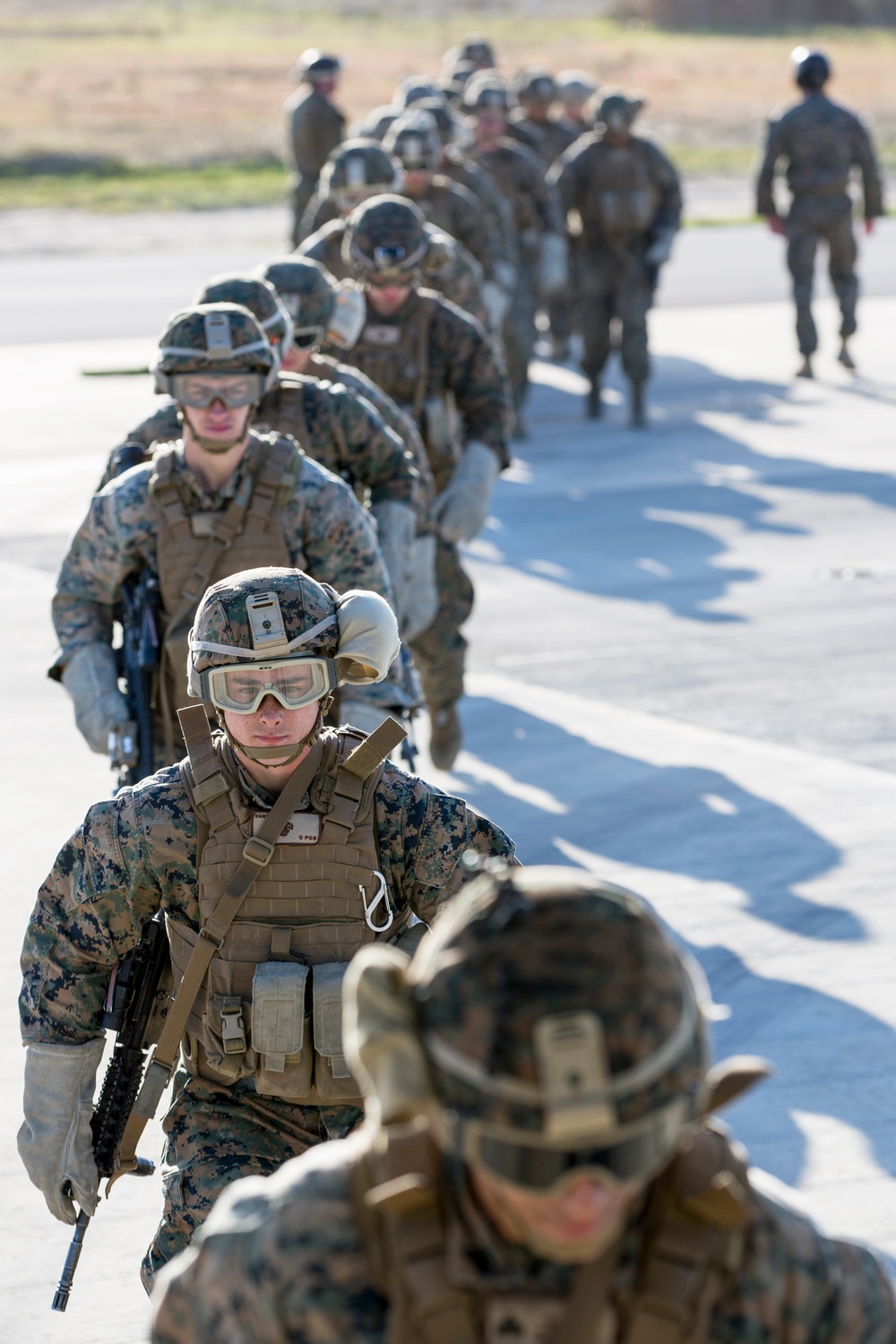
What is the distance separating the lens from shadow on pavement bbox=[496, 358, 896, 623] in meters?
11.8

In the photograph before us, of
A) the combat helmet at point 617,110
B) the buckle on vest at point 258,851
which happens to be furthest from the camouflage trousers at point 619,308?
the buckle on vest at point 258,851

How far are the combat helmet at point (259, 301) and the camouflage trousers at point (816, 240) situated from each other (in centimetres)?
1025

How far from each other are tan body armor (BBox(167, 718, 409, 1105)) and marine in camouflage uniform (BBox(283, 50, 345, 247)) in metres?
15.0

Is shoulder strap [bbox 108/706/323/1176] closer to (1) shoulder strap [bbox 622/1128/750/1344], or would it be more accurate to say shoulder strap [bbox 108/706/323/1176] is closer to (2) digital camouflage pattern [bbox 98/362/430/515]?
(1) shoulder strap [bbox 622/1128/750/1344]

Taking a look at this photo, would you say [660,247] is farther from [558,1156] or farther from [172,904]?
[558,1156]

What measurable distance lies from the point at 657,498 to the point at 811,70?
4.42m

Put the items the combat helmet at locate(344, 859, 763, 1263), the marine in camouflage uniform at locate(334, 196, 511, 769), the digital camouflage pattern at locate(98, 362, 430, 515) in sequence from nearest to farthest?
A: the combat helmet at locate(344, 859, 763, 1263), the digital camouflage pattern at locate(98, 362, 430, 515), the marine in camouflage uniform at locate(334, 196, 511, 769)

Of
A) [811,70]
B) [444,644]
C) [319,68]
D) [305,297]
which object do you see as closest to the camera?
[305,297]

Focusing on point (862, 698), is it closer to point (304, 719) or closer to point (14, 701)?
point (14, 701)

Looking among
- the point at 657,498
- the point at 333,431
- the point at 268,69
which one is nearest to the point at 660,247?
the point at 657,498

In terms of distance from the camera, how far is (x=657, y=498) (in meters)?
13.7

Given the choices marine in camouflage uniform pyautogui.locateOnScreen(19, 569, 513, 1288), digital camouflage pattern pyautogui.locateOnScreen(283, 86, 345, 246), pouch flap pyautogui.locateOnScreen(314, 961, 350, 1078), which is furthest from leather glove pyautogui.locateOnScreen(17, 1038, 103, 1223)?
digital camouflage pattern pyautogui.locateOnScreen(283, 86, 345, 246)

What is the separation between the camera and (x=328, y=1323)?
2465 mm

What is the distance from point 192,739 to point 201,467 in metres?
1.96
